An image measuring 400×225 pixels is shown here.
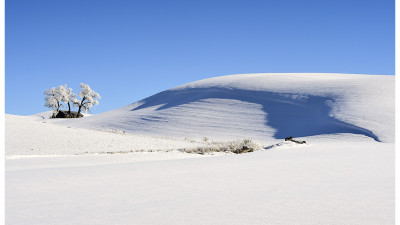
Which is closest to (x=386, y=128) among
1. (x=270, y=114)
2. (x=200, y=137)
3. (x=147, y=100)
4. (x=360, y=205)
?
(x=270, y=114)

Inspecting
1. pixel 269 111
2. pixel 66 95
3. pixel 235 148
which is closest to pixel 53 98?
pixel 66 95

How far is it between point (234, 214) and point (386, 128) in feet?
89.7

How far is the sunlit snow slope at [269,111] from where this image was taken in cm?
3155

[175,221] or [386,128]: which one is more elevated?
[175,221]

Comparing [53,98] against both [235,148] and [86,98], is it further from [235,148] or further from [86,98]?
[235,148]

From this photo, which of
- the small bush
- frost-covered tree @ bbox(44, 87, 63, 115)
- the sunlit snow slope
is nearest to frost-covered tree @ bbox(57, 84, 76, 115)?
frost-covered tree @ bbox(44, 87, 63, 115)

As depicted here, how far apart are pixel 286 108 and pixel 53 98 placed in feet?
125

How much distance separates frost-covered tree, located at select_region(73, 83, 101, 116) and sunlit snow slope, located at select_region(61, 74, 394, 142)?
1236 centimetres

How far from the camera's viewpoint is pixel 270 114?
3791cm

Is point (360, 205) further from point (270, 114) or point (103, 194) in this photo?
point (270, 114)

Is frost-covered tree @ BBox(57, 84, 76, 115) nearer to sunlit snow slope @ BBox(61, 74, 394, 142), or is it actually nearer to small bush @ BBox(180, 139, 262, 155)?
sunlit snow slope @ BBox(61, 74, 394, 142)

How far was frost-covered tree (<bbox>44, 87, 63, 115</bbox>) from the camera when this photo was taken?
59.7 m

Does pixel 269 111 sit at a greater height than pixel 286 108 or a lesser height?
lesser

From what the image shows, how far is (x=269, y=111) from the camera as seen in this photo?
38719mm
